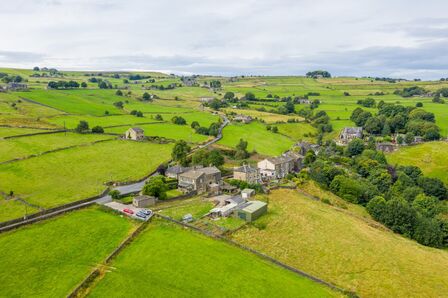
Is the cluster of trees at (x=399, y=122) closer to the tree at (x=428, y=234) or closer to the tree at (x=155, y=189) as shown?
the tree at (x=428, y=234)

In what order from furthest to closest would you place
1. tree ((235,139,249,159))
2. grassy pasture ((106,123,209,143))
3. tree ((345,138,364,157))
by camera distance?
tree ((345,138,364,157)) < grassy pasture ((106,123,209,143)) < tree ((235,139,249,159))

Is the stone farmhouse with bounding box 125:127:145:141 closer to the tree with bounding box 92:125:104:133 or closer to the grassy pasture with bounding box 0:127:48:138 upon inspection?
the tree with bounding box 92:125:104:133

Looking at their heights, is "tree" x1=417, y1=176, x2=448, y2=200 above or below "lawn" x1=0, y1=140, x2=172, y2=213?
below

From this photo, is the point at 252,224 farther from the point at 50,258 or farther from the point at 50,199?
the point at 50,199

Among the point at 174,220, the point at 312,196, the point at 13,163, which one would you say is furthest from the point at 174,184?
the point at 13,163

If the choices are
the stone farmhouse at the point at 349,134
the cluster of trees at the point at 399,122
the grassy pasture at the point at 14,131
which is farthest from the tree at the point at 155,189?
the cluster of trees at the point at 399,122

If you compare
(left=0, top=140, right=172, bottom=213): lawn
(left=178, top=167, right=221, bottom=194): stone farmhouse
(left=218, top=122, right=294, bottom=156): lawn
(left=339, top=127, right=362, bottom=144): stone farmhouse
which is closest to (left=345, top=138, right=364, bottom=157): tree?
(left=339, top=127, right=362, bottom=144): stone farmhouse
